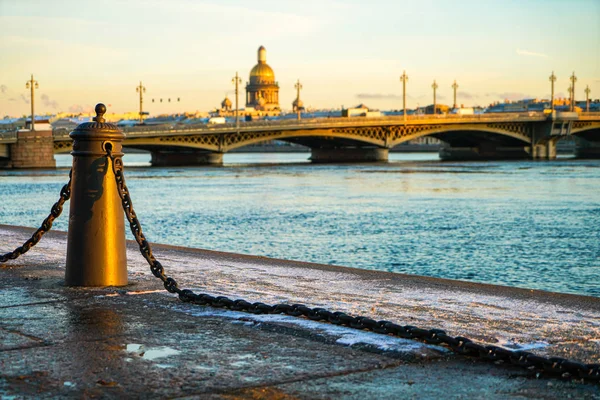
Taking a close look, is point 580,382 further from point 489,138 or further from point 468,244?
point 489,138

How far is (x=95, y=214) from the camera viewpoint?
5418mm

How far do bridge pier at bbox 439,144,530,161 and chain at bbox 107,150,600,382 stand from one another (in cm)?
7754

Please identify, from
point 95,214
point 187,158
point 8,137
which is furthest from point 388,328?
point 187,158

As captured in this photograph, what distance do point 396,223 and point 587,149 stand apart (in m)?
78.5

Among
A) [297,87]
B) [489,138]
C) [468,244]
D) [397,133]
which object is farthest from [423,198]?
[297,87]

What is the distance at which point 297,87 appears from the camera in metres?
93.8

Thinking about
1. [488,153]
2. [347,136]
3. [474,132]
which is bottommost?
[488,153]

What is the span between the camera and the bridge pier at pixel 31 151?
5662 cm

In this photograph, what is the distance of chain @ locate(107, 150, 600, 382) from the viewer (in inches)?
134

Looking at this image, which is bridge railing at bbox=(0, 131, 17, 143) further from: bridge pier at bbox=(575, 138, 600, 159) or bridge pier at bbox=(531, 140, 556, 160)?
bridge pier at bbox=(575, 138, 600, 159)

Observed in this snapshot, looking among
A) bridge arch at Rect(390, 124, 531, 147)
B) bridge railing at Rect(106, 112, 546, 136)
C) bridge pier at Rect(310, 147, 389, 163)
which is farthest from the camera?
bridge pier at Rect(310, 147, 389, 163)

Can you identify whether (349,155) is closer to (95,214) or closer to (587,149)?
(587,149)

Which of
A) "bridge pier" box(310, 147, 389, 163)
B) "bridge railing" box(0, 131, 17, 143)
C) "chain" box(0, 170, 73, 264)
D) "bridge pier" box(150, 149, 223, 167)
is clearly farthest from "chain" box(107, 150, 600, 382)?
"bridge pier" box(310, 147, 389, 163)

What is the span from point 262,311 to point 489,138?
75.6 m
